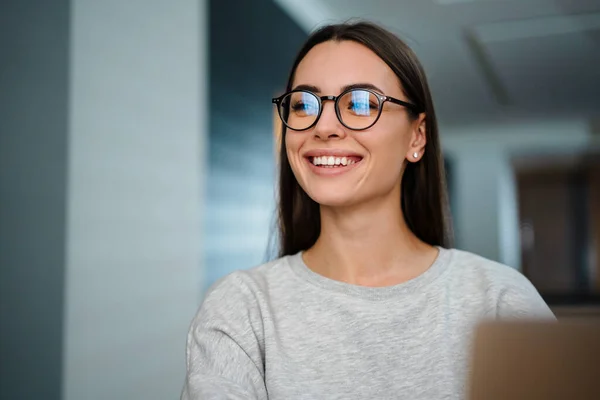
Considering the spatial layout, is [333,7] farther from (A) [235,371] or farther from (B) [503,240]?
(B) [503,240]

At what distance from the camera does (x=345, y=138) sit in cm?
114

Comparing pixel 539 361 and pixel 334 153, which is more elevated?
pixel 334 153

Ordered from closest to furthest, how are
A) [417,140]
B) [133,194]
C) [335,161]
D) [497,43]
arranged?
[335,161], [417,140], [133,194], [497,43]

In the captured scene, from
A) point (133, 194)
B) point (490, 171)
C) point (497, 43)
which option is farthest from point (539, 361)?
point (490, 171)

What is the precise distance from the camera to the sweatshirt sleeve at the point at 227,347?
3.25 ft

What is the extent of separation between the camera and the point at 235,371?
102 cm

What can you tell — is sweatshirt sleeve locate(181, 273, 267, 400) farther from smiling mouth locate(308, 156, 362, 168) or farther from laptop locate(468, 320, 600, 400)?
laptop locate(468, 320, 600, 400)

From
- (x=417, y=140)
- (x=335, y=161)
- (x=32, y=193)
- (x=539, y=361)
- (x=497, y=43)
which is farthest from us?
(x=497, y=43)

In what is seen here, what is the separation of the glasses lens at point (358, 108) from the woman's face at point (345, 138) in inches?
0.6

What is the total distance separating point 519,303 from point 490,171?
944cm

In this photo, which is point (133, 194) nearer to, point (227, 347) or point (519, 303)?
point (227, 347)

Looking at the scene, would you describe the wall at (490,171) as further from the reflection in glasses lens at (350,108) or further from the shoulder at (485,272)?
the reflection in glasses lens at (350,108)

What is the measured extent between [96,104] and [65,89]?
0.54ft

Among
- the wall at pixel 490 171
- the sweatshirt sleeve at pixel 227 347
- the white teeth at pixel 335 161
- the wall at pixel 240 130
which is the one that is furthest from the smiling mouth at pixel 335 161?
the wall at pixel 490 171
